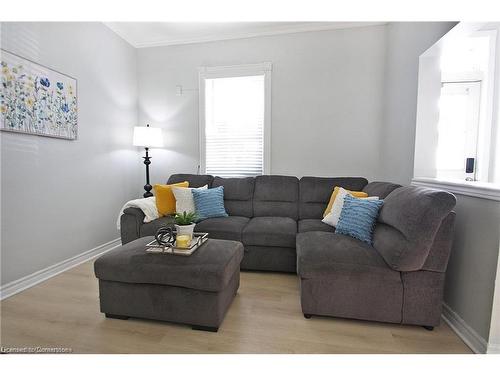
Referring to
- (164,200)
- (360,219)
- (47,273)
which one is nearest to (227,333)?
(360,219)

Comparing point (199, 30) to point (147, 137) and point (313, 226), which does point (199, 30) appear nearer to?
point (147, 137)

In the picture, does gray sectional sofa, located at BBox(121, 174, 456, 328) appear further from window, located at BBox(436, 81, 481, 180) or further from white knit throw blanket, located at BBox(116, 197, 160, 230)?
window, located at BBox(436, 81, 481, 180)

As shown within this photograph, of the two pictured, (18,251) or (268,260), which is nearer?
(18,251)

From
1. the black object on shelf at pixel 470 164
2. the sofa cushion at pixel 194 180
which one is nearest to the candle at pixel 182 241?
the sofa cushion at pixel 194 180

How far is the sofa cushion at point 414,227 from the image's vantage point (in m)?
1.50

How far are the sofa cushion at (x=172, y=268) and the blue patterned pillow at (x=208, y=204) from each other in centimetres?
102

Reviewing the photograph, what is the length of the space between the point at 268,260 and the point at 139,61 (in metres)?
3.40

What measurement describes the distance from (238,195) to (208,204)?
1.41ft

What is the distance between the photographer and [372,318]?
167 centimetres

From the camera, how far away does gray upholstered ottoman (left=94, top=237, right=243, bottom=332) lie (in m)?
1.58

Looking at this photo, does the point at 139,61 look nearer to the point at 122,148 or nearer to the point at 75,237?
the point at 122,148

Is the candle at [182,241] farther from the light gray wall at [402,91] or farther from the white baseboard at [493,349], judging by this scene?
the light gray wall at [402,91]
